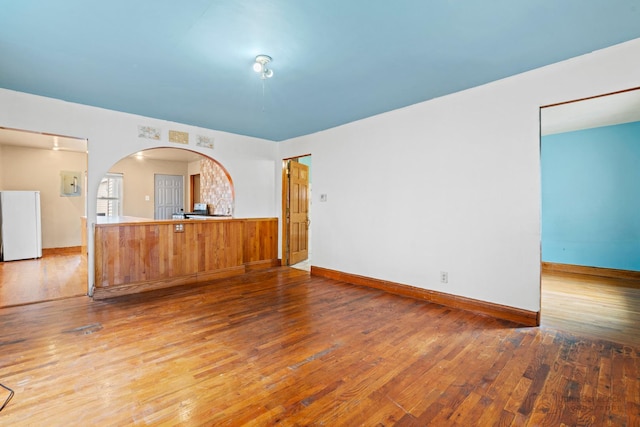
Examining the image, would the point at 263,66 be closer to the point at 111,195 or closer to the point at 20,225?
the point at 20,225

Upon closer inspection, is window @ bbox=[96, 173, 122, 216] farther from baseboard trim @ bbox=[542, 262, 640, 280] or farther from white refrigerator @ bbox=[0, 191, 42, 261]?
baseboard trim @ bbox=[542, 262, 640, 280]

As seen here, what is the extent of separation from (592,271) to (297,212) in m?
5.27

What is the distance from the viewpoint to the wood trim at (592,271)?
4.61 meters

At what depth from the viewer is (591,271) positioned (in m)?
4.93

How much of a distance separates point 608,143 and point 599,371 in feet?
14.3

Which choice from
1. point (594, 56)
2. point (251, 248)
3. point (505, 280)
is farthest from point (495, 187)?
point (251, 248)

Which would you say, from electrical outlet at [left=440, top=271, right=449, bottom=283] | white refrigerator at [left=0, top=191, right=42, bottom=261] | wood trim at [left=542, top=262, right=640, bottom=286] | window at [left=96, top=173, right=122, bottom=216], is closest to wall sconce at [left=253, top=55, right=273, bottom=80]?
electrical outlet at [left=440, top=271, right=449, bottom=283]

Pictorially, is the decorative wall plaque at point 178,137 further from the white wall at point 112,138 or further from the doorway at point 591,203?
the doorway at point 591,203

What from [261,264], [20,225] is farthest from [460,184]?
[20,225]

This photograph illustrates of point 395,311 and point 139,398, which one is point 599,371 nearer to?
point 395,311

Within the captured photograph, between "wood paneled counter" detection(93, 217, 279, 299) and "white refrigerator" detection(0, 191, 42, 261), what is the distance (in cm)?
301

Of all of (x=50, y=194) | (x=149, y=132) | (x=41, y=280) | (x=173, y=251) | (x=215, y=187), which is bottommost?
(x=41, y=280)

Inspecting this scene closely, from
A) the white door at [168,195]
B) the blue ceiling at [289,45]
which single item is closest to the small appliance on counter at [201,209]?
the white door at [168,195]

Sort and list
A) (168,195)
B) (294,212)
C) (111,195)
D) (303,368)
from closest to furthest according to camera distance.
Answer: (303,368)
(294,212)
(111,195)
(168,195)
